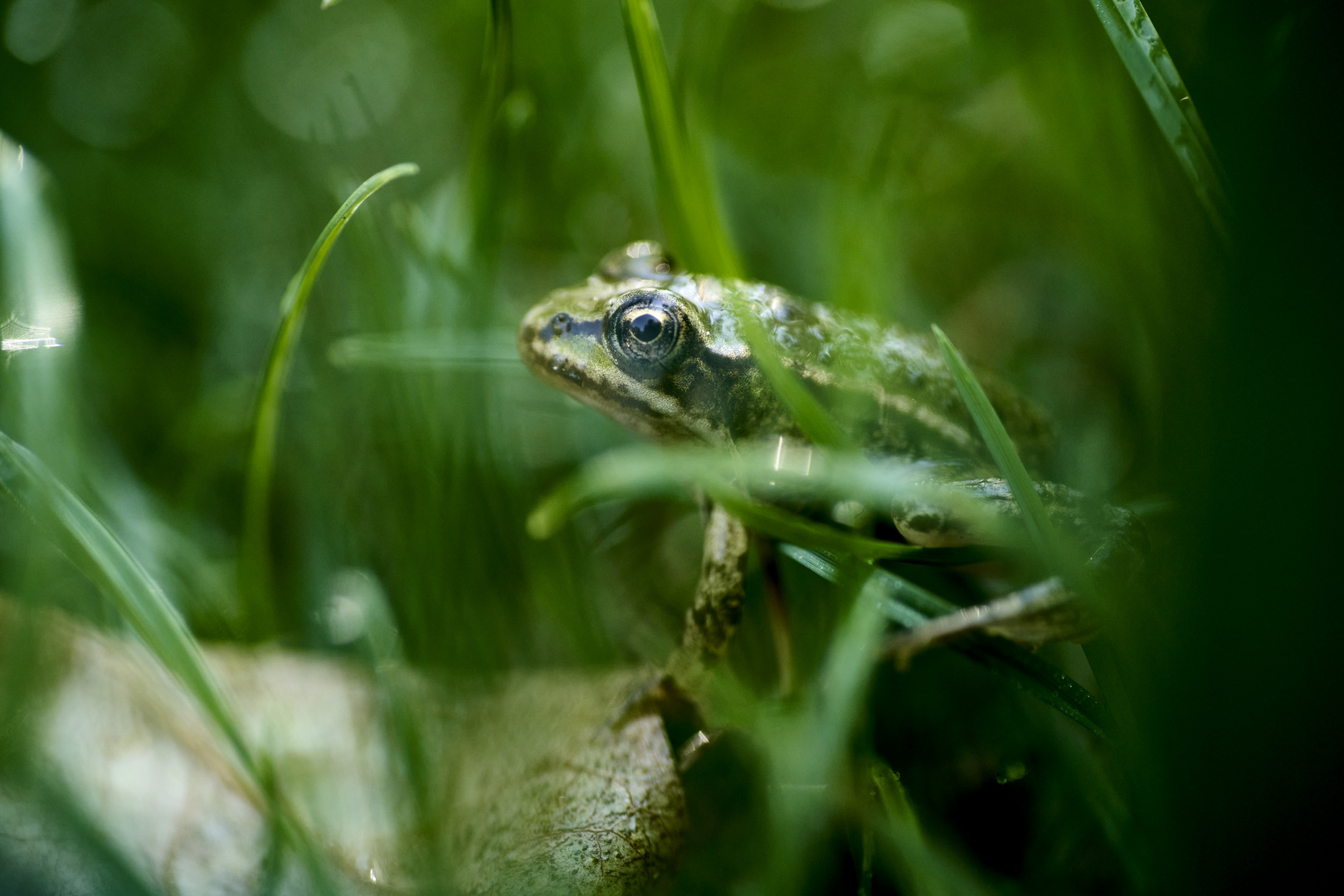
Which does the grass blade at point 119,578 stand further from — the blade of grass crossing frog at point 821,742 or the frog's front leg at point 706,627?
the blade of grass crossing frog at point 821,742

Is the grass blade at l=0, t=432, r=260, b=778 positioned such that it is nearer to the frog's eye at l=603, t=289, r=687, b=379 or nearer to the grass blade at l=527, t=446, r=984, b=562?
the grass blade at l=527, t=446, r=984, b=562

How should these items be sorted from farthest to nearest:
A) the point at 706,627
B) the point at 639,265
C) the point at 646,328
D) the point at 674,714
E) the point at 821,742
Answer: the point at 639,265 < the point at 646,328 < the point at 706,627 < the point at 674,714 < the point at 821,742

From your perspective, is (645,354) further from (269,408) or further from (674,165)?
(269,408)

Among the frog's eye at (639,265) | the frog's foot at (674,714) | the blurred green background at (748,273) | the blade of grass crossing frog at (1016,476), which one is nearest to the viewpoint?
the blurred green background at (748,273)

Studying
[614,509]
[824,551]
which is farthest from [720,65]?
[824,551]

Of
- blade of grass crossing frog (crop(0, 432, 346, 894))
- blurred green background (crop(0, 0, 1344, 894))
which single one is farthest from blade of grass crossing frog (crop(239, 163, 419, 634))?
blade of grass crossing frog (crop(0, 432, 346, 894))

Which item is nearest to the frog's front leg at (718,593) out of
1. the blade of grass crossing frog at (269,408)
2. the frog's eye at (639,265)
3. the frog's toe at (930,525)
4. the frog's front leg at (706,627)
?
the frog's front leg at (706,627)

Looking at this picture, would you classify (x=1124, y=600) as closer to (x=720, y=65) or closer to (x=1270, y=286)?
(x=1270, y=286)

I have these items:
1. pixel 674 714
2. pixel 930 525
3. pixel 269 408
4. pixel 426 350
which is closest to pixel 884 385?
pixel 930 525
